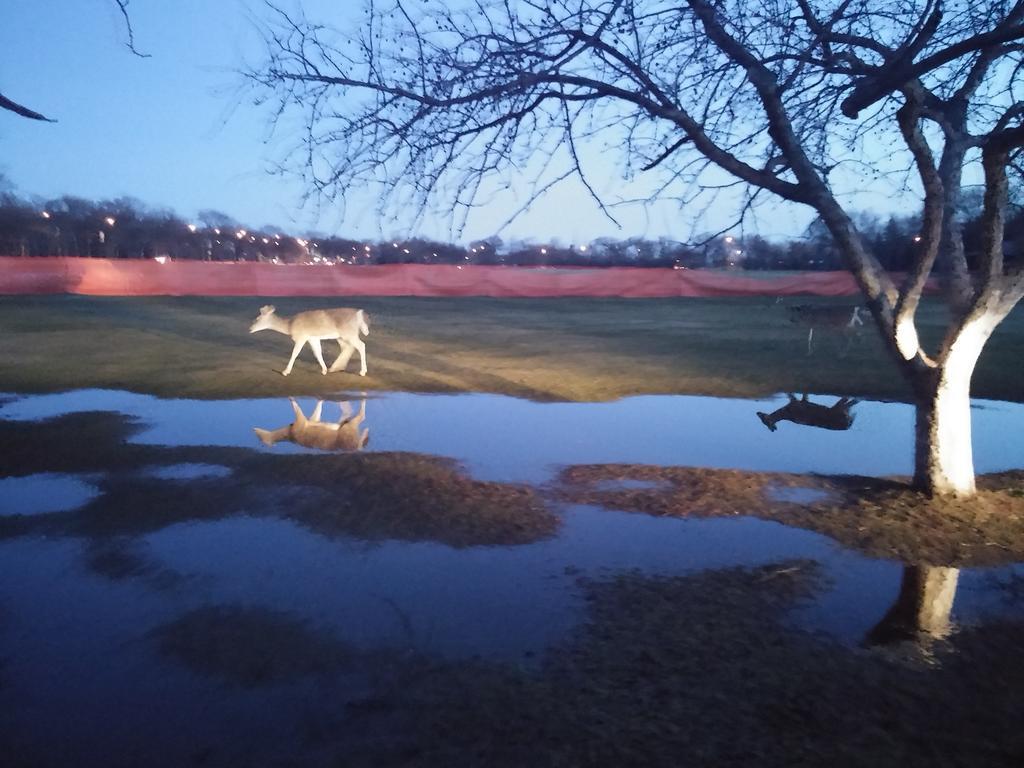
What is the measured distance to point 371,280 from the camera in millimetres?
40906

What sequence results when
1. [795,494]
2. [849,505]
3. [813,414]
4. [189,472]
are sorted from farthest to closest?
[813,414], [189,472], [795,494], [849,505]

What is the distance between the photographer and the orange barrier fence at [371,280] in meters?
36.8

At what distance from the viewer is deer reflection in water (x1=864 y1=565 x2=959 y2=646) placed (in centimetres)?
551

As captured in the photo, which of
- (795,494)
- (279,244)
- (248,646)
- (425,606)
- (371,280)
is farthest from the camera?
(279,244)

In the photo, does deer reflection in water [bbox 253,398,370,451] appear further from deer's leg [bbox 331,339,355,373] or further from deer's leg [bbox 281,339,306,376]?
deer's leg [bbox 331,339,355,373]

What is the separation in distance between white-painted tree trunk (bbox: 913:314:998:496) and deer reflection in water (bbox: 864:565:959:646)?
176cm

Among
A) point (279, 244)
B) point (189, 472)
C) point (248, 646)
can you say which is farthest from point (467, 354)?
point (279, 244)

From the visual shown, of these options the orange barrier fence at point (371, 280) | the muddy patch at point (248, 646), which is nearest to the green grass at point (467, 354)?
the orange barrier fence at point (371, 280)

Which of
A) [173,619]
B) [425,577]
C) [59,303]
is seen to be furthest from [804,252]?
[59,303]

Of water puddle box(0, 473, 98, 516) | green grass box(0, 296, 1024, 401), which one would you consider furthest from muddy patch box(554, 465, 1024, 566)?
green grass box(0, 296, 1024, 401)

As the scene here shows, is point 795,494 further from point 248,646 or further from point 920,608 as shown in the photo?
point 248,646

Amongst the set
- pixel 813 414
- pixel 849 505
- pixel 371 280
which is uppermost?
pixel 371 280

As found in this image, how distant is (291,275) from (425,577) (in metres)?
34.7

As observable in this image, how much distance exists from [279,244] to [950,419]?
253ft
